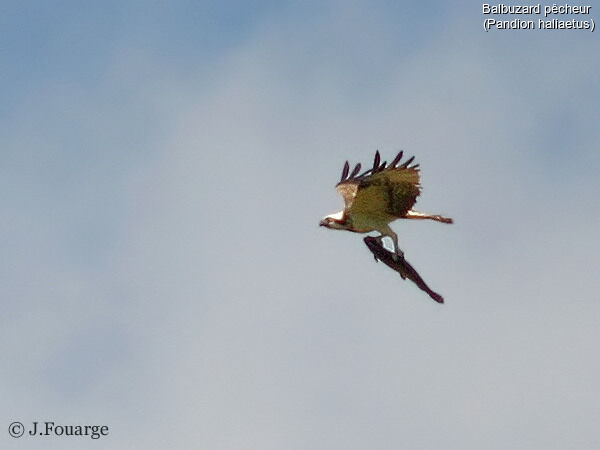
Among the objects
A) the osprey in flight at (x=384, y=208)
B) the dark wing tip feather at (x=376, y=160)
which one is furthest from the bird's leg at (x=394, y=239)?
the dark wing tip feather at (x=376, y=160)

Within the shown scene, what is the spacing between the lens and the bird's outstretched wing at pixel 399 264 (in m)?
28.0

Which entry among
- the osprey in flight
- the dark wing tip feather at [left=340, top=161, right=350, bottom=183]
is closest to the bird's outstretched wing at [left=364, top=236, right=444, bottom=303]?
the osprey in flight

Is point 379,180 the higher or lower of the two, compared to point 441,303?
higher

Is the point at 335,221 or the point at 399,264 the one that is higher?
the point at 335,221

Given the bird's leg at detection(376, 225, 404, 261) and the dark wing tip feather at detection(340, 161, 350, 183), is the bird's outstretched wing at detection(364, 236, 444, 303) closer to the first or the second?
the bird's leg at detection(376, 225, 404, 261)

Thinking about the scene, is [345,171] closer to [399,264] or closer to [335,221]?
[335,221]

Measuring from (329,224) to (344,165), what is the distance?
1.78m

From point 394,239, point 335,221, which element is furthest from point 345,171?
point 394,239

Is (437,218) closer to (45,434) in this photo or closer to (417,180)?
(417,180)

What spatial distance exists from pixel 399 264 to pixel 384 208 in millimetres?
1138

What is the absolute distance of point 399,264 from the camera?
93.1 feet

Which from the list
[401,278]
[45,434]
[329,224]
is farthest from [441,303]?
[45,434]

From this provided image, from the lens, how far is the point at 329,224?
2897 cm

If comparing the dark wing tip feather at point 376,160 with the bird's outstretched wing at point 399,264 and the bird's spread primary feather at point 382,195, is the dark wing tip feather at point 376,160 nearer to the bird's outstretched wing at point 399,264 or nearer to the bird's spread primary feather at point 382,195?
the bird's spread primary feather at point 382,195
